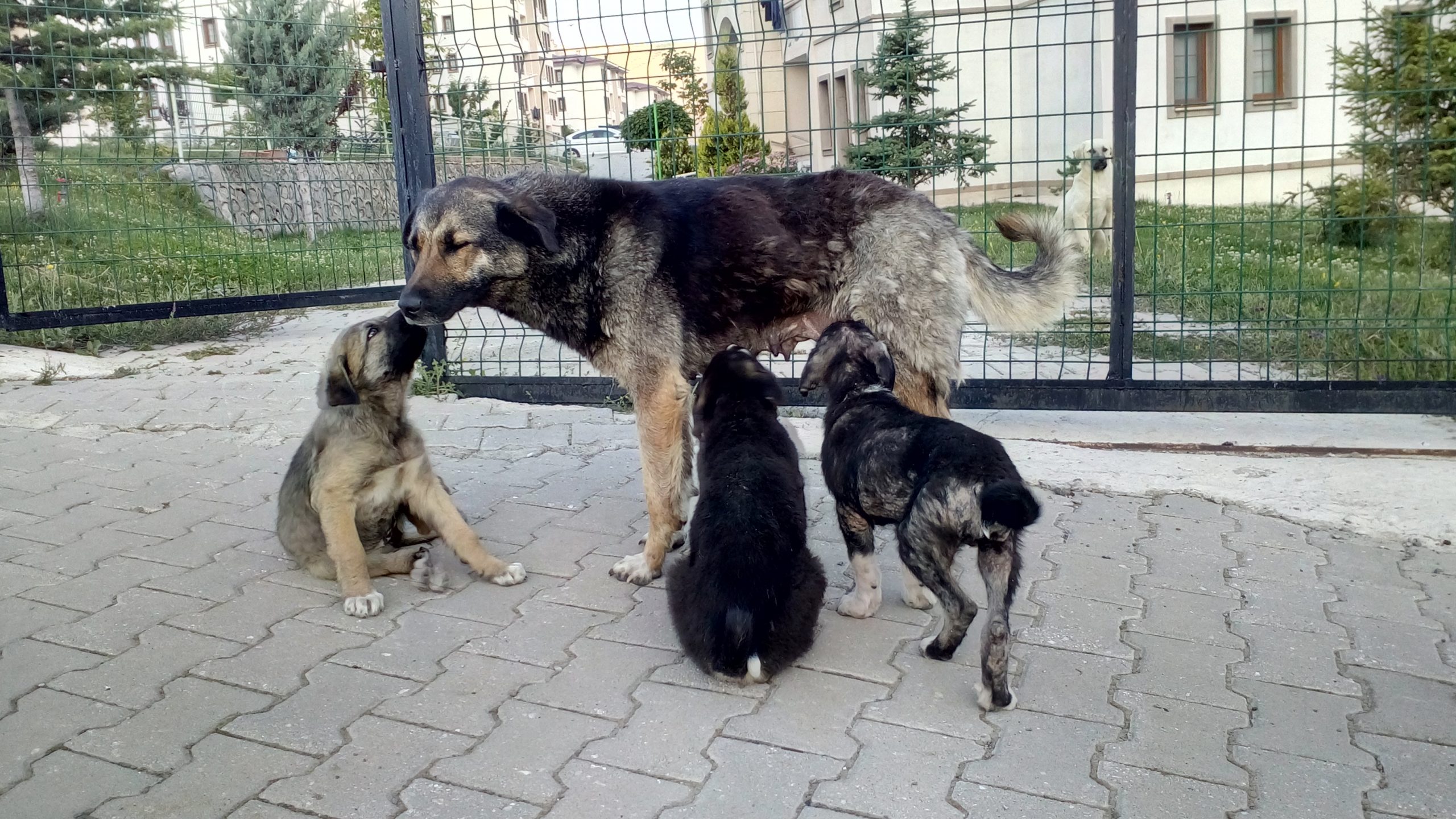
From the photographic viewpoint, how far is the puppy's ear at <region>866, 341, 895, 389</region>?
13.3ft

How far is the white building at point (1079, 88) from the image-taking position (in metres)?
6.49

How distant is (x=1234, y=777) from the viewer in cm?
283

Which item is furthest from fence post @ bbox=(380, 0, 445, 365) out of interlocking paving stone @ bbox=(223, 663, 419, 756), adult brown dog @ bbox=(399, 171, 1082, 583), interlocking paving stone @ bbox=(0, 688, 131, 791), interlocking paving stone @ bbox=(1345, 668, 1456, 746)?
interlocking paving stone @ bbox=(1345, 668, 1456, 746)

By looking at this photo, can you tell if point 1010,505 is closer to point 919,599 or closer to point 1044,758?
point 1044,758

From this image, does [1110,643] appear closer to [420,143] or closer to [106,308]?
[420,143]

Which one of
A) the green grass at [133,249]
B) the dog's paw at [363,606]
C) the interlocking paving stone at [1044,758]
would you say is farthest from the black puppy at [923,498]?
the green grass at [133,249]

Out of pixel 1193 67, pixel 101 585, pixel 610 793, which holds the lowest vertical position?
pixel 610 793

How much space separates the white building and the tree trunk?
5533 mm

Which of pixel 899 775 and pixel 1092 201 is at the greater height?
pixel 1092 201

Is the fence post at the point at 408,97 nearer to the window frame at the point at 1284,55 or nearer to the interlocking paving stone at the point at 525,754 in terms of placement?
the interlocking paving stone at the point at 525,754

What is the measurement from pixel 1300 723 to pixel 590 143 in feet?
22.2

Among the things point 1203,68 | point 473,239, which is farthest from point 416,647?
point 1203,68

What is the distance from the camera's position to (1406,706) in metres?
3.25

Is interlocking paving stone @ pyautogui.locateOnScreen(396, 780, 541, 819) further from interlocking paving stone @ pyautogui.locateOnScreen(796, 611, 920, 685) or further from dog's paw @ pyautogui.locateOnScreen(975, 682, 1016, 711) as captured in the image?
dog's paw @ pyautogui.locateOnScreen(975, 682, 1016, 711)
